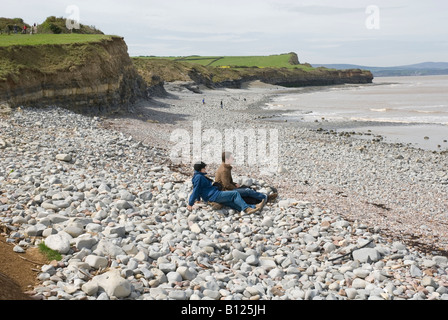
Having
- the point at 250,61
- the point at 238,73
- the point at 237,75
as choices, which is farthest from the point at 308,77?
the point at 237,75

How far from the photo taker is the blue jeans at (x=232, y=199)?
35.3 feet

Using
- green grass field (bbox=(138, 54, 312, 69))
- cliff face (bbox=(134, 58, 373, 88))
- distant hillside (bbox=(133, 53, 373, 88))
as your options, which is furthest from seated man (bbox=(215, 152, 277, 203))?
green grass field (bbox=(138, 54, 312, 69))

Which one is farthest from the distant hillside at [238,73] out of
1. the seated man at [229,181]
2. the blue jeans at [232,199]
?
the blue jeans at [232,199]

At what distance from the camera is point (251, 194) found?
11.3 metres

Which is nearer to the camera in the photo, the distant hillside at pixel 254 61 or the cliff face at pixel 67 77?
the cliff face at pixel 67 77

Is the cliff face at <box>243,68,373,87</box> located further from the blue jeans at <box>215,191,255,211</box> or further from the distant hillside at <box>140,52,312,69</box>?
the blue jeans at <box>215,191,255,211</box>

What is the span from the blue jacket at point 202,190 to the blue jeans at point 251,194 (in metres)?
0.79

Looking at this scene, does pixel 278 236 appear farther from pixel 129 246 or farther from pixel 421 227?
pixel 421 227

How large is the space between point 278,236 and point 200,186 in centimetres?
266

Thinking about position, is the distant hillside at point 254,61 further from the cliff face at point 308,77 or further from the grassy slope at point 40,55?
the grassy slope at point 40,55

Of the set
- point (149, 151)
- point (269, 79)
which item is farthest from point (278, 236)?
point (269, 79)

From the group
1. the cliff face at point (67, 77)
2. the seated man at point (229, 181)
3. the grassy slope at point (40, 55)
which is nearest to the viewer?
the seated man at point (229, 181)

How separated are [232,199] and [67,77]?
2224 cm

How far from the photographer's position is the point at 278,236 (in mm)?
9352
